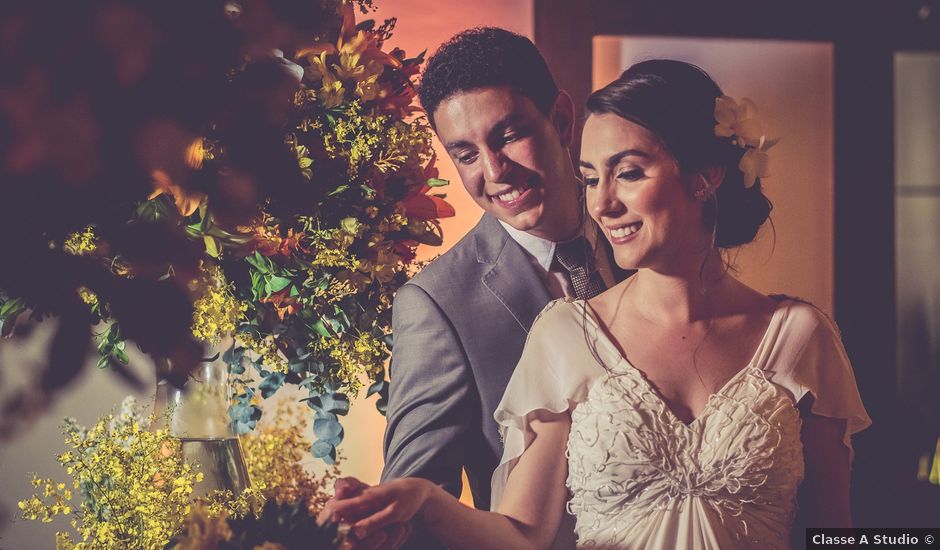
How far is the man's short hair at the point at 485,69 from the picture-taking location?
74.3 inches

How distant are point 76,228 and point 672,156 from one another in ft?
3.87

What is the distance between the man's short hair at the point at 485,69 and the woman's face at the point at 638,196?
0.29 metres

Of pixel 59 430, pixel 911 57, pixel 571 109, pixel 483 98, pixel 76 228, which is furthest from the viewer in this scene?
pixel 911 57

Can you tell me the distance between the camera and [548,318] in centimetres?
175

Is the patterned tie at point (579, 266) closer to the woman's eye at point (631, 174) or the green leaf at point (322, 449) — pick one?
the woman's eye at point (631, 174)

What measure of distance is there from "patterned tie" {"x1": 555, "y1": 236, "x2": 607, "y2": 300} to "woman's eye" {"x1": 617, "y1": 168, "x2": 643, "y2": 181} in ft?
1.05

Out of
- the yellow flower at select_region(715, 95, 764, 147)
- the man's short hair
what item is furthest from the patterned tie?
the yellow flower at select_region(715, 95, 764, 147)

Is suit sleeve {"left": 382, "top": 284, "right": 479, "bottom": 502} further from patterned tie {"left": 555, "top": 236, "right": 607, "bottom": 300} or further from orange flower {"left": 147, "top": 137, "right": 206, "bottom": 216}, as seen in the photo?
orange flower {"left": 147, "top": 137, "right": 206, "bottom": 216}

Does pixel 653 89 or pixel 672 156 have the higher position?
pixel 653 89

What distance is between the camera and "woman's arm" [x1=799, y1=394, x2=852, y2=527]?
160 cm

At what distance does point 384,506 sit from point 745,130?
0.88 meters

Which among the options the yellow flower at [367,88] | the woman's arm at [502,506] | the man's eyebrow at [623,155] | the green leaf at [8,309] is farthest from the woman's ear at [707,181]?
the green leaf at [8,309]

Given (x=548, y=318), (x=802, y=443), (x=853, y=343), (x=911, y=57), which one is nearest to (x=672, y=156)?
(x=548, y=318)

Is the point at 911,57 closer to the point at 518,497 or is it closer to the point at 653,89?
the point at 653,89
